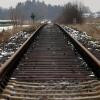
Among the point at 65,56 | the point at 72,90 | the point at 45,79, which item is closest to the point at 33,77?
the point at 45,79

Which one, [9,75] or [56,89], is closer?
[56,89]

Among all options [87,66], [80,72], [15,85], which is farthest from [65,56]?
[15,85]

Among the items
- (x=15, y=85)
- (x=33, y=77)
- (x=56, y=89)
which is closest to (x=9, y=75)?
(x=33, y=77)

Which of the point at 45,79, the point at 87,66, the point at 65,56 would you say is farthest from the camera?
the point at 65,56

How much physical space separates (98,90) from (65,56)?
524 centimetres

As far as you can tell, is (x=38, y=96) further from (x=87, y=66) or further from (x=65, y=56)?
(x=65, y=56)

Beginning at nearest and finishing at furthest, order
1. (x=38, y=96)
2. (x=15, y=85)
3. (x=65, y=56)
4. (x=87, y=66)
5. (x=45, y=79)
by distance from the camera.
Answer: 1. (x=38, y=96)
2. (x=15, y=85)
3. (x=45, y=79)
4. (x=87, y=66)
5. (x=65, y=56)

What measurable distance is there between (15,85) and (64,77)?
124cm

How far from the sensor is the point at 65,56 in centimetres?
1109

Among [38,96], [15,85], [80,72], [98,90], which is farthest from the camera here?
[80,72]

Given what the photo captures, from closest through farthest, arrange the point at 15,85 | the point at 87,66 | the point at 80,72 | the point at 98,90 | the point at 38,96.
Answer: the point at 38,96 < the point at 98,90 < the point at 15,85 < the point at 80,72 < the point at 87,66

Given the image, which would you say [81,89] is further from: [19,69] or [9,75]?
[19,69]

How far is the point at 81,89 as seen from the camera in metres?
6.04

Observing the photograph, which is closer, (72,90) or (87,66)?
(72,90)
